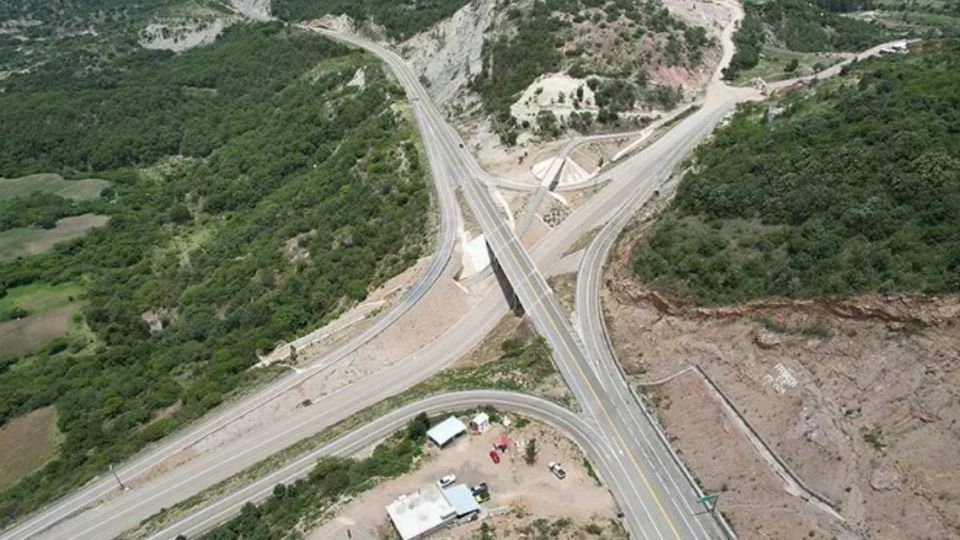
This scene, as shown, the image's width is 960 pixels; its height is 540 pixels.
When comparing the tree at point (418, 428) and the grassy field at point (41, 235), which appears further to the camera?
the grassy field at point (41, 235)

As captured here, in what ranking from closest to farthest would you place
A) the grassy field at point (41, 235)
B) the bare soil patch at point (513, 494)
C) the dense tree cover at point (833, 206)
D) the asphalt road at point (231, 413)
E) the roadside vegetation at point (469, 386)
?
the bare soil patch at point (513, 494) < the dense tree cover at point (833, 206) < the roadside vegetation at point (469, 386) < the asphalt road at point (231, 413) < the grassy field at point (41, 235)

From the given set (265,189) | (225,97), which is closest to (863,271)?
(265,189)

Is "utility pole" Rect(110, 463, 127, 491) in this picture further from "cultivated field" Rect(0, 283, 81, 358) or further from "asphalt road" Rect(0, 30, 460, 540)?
"cultivated field" Rect(0, 283, 81, 358)

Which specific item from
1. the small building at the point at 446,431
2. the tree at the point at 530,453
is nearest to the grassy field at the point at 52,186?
the small building at the point at 446,431

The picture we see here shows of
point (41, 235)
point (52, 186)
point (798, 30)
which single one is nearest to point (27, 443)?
point (41, 235)

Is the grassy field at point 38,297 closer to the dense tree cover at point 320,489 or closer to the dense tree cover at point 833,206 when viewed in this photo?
the dense tree cover at point 320,489

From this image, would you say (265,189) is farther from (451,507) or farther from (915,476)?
(915,476)

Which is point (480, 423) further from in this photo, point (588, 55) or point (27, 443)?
point (588, 55)
